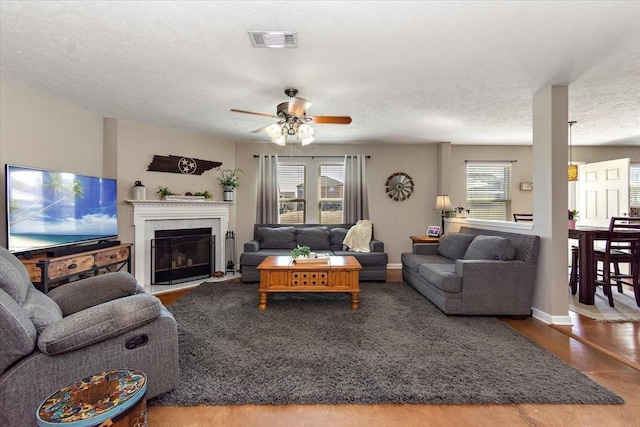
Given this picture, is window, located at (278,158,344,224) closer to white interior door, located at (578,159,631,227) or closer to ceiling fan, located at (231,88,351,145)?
ceiling fan, located at (231,88,351,145)

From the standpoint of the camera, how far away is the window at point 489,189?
5980 millimetres

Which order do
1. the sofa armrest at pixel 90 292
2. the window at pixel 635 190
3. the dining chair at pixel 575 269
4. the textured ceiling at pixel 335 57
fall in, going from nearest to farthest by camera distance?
the textured ceiling at pixel 335 57 → the sofa armrest at pixel 90 292 → the dining chair at pixel 575 269 → the window at pixel 635 190

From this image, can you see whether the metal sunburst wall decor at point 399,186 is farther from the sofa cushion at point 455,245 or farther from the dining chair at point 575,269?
the dining chair at point 575,269

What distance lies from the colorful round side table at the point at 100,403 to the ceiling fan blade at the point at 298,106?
2433 millimetres

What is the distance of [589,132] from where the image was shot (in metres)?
4.91

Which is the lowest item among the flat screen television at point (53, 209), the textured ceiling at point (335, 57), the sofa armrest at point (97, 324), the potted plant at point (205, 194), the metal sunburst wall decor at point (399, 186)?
the sofa armrest at point (97, 324)

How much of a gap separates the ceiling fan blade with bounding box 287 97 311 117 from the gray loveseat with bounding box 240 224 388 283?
2.32m

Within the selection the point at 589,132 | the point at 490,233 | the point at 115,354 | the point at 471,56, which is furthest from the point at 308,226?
the point at 589,132

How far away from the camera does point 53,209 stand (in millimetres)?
2891

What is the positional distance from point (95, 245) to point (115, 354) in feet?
7.37

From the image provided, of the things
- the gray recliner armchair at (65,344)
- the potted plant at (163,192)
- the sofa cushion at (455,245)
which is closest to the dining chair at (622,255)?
the sofa cushion at (455,245)

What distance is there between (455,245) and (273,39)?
3.47 m

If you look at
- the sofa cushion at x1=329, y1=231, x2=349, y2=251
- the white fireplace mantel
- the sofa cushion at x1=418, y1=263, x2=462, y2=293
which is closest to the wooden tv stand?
the white fireplace mantel

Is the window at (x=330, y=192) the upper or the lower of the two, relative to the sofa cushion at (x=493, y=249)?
upper
